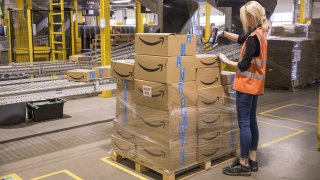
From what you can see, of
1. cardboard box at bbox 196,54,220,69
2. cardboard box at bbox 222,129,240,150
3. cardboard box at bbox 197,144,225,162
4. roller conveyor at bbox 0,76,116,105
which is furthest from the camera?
roller conveyor at bbox 0,76,116,105

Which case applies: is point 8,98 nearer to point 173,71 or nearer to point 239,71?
point 173,71

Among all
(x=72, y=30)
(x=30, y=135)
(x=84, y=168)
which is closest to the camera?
(x=84, y=168)

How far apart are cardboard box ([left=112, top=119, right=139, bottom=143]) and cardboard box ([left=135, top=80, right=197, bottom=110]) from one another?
1.16 feet

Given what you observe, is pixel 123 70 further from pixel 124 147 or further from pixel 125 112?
pixel 124 147

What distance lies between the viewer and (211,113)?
4.13 meters

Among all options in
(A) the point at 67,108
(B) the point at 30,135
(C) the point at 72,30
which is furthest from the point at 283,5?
(B) the point at 30,135

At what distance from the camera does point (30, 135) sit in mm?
5633

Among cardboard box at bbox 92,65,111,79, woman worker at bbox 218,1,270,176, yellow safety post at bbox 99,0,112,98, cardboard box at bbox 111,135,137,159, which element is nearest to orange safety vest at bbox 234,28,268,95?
woman worker at bbox 218,1,270,176

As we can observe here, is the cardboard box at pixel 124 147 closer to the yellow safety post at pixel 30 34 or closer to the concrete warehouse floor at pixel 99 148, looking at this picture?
the concrete warehouse floor at pixel 99 148

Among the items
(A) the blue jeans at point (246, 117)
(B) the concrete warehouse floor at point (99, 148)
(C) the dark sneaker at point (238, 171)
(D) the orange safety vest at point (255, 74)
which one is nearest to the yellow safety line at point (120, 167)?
(B) the concrete warehouse floor at point (99, 148)

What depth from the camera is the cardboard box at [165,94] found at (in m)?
3.67

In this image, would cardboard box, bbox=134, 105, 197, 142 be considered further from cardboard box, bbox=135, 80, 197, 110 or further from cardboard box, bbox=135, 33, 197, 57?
cardboard box, bbox=135, 33, 197, 57

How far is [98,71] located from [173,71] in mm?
1800

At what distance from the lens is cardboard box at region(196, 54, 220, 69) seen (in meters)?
3.97
